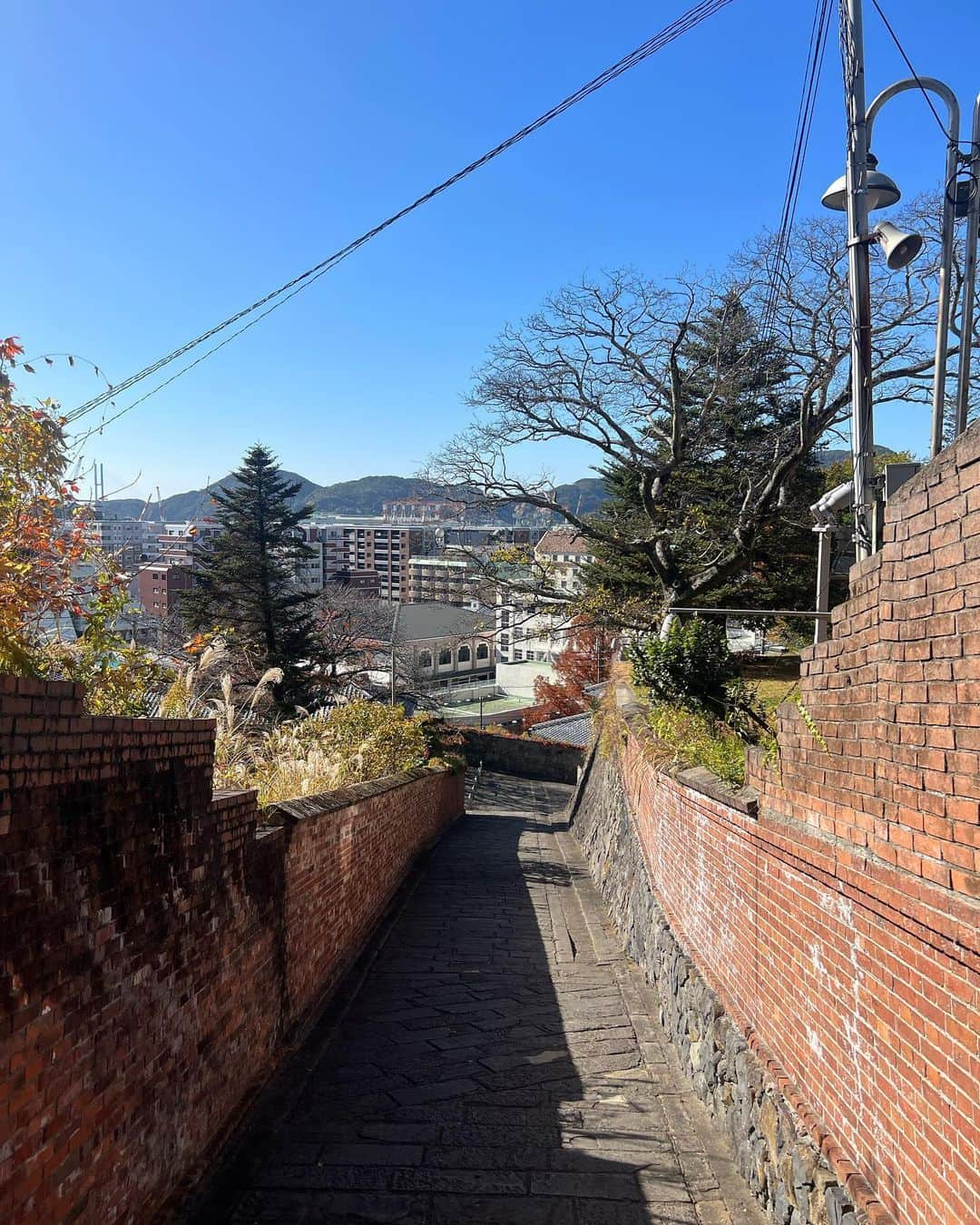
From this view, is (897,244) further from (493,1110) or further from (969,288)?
(493,1110)

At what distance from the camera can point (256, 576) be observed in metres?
27.9

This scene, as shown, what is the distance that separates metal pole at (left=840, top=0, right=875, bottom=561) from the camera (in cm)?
613

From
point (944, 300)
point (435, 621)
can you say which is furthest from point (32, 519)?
point (435, 621)

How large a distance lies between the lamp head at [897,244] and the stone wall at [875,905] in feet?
8.40

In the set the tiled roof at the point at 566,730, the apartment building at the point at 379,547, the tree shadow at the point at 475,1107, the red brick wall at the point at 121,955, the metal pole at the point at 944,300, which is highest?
the apartment building at the point at 379,547

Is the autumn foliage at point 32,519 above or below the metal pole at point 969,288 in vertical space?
below

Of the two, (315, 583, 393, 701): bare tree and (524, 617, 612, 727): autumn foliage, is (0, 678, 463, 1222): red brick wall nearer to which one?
(315, 583, 393, 701): bare tree

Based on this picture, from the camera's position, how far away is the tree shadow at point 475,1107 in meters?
4.46

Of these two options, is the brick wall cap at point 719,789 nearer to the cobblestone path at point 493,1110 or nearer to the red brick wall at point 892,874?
the red brick wall at point 892,874

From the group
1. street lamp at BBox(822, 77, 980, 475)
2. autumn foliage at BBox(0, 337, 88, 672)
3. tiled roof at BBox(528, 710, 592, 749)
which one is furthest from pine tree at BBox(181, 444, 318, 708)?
street lamp at BBox(822, 77, 980, 475)

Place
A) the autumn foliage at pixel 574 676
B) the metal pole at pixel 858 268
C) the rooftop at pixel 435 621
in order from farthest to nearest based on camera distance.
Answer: the rooftop at pixel 435 621 → the autumn foliage at pixel 574 676 → the metal pole at pixel 858 268

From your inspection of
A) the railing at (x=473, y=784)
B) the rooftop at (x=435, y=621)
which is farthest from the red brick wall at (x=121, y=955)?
the rooftop at (x=435, y=621)

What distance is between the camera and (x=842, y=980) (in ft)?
11.7

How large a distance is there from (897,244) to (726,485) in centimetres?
1590
